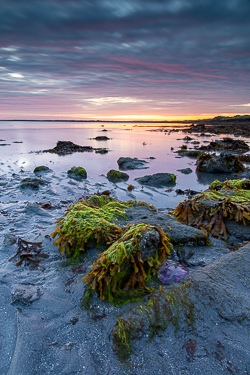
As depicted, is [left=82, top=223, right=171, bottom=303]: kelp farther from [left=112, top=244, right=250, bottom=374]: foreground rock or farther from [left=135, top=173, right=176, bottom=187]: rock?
[left=135, top=173, right=176, bottom=187]: rock

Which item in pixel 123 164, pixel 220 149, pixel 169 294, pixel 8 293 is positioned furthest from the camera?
pixel 220 149

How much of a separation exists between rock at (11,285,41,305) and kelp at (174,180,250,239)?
3.00 meters

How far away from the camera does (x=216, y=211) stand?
404cm

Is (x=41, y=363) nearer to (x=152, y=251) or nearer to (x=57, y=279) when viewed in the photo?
(x=57, y=279)

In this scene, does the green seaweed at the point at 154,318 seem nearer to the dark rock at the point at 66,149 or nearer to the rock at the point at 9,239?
the rock at the point at 9,239

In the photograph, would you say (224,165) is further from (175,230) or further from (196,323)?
(196,323)

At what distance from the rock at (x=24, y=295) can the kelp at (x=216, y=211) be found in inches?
118

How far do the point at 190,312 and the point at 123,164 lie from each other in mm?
10180

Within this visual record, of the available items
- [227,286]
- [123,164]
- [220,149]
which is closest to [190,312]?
[227,286]

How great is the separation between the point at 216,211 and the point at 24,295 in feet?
11.4

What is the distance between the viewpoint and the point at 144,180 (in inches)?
330

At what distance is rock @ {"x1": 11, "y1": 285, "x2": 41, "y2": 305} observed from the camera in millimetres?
2250

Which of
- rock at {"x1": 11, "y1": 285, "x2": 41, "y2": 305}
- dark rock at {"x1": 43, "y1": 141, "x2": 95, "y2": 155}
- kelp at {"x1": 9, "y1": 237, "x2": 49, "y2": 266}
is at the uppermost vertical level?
rock at {"x1": 11, "y1": 285, "x2": 41, "y2": 305}

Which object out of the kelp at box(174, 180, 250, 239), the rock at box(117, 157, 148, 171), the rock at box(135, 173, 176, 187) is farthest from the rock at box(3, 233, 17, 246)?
the rock at box(117, 157, 148, 171)
